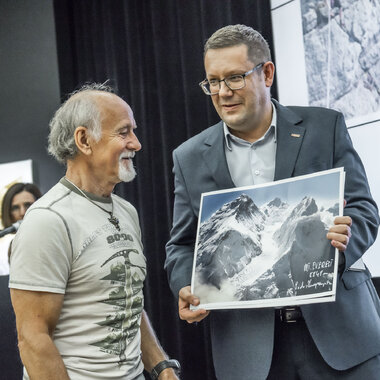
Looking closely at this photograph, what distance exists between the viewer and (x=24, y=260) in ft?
5.68

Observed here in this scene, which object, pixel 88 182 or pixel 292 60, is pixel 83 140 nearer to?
pixel 88 182

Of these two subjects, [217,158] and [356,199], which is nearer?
[356,199]

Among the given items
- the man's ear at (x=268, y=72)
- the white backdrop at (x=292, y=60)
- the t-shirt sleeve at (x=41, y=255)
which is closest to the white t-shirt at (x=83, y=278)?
the t-shirt sleeve at (x=41, y=255)

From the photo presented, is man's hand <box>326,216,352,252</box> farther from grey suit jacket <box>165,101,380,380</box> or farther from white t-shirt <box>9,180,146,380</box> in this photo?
white t-shirt <box>9,180,146,380</box>

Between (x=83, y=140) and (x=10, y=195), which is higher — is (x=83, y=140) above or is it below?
above

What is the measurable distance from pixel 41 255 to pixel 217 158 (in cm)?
68

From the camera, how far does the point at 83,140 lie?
6.55ft

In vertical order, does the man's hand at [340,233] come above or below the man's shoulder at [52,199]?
below

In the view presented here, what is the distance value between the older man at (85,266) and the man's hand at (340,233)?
60cm

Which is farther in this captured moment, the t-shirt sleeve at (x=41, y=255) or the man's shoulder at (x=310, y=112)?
the man's shoulder at (x=310, y=112)

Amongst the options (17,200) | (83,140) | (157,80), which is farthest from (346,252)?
(17,200)

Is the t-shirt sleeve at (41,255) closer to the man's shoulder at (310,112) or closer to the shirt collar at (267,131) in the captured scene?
the shirt collar at (267,131)

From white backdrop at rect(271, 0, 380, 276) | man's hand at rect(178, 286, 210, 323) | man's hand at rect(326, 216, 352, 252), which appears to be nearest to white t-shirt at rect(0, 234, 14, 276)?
white backdrop at rect(271, 0, 380, 276)

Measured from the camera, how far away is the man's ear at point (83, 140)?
198 centimetres
